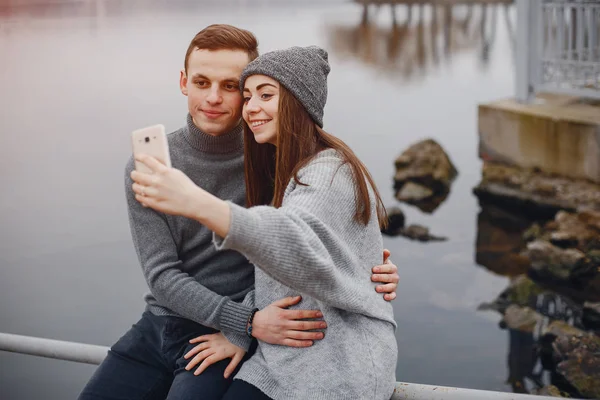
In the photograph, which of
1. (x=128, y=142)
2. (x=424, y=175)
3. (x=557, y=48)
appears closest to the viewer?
(x=557, y=48)

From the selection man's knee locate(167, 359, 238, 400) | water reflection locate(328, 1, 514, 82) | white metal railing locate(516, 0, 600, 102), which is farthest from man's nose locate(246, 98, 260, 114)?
water reflection locate(328, 1, 514, 82)

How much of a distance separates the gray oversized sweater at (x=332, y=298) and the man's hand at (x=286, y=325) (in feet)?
0.06

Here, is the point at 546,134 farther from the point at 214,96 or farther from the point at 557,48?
the point at 214,96

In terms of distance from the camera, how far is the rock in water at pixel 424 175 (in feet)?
43.1

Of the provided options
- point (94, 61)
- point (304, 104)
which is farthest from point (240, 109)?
point (94, 61)

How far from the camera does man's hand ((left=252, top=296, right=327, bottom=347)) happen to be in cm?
160

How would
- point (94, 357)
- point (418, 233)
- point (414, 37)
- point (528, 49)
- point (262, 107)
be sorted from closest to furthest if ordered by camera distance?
point (262, 107), point (94, 357), point (528, 49), point (418, 233), point (414, 37)

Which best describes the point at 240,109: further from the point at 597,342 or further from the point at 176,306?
the point at 597,342

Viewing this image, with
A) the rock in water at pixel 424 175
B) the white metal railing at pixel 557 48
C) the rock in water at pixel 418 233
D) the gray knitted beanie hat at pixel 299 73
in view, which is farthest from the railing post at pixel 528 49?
the gray knitted beanie hat at pixel 299 73

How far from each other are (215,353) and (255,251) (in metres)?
0.50

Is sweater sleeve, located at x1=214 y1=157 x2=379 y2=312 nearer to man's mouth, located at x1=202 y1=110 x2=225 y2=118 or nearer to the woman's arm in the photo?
the woman's arm

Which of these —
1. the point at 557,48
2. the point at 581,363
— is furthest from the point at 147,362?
the point at 557,48

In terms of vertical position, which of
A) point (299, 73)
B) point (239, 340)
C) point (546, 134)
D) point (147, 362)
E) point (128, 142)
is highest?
point (299, 73)

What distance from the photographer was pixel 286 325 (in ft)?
5.31
